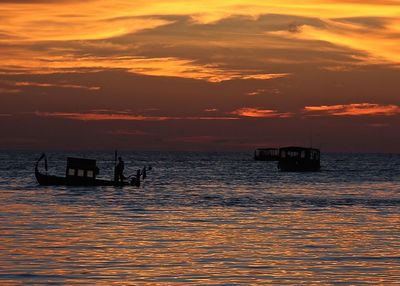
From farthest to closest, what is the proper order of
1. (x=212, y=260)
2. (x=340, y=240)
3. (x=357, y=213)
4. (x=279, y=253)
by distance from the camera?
1. (x=357, y=213)
2. (x=340, y=240)
3. (x=279, y=253)
4. (x=212, y=260)

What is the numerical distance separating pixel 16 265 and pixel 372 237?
14.6m

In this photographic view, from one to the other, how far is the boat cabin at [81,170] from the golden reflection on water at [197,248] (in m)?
26.9

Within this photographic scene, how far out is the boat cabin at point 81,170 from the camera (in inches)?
2879

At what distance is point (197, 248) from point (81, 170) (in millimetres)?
44822

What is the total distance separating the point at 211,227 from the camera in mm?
38406

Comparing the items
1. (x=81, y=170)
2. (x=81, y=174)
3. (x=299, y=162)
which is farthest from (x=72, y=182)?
(x=299, y=162)

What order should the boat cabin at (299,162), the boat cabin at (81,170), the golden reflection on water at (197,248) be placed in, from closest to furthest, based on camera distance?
the golden reflection on water at (197,248) → the boat cabin at (81,170) → the boat cabin at (299,162)

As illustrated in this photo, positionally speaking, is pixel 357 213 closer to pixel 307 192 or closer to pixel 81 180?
pixel 307 192

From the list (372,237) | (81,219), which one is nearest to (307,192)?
(81,219)

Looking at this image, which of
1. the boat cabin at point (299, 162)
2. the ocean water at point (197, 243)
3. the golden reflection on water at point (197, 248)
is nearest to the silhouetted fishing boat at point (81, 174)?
the ocean water at point (197, 243)

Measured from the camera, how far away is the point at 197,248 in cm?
2975

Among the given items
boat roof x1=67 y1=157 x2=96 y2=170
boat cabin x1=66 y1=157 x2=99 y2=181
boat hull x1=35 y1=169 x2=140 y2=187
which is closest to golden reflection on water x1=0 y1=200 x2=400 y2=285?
boat hull x1=35 y1=169 x2=140 y2=187

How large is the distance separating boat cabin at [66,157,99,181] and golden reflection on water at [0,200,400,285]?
26881 mm

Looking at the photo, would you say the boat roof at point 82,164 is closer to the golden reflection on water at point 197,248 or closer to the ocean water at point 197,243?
the ocean water at point 197,243
